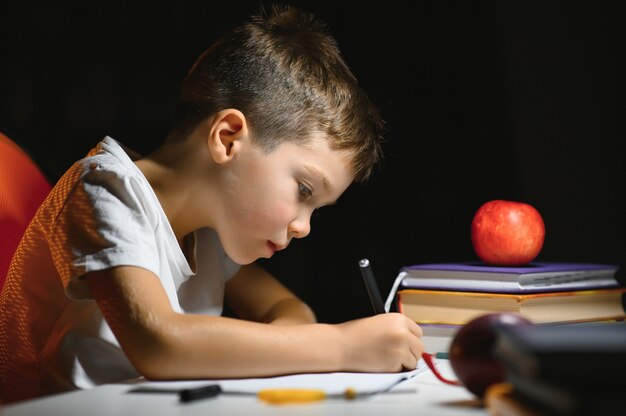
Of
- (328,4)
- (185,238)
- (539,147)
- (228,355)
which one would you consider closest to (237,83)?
(185,238)

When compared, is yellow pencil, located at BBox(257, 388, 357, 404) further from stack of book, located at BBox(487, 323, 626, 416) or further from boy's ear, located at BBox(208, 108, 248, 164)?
boy's ear, located at BBox(208, 108, 248, 164)

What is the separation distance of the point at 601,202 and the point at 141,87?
1039 mm

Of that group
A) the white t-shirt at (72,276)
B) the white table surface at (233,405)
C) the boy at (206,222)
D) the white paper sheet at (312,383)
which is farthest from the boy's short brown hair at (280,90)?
the white table surface at (233,405)

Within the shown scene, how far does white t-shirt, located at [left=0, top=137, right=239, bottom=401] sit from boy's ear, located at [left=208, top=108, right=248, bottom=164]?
0.12m

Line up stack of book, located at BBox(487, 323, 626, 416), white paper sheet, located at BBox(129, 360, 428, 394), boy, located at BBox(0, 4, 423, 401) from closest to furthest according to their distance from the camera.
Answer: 1. stack of book, located at BBox(487, 323, 626, 416)
2. white paper sheet, located at BBox(129, 360, 428, 394)
3. boy, located at BBox(0, 4, 423, 401)

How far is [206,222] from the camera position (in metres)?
1.25

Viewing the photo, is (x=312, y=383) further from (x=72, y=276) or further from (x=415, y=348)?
(x=72, y=276)

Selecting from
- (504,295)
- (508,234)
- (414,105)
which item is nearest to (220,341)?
(504,295)

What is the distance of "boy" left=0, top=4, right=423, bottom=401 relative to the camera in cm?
92

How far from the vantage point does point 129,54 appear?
5.89 ft

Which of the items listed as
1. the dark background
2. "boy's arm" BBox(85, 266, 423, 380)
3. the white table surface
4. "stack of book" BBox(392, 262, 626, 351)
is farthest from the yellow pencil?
the dark background

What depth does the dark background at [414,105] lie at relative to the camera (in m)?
1.59

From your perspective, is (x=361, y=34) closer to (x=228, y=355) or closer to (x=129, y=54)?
(x=129, y=54)

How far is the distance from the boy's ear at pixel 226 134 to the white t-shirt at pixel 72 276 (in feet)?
0.39
